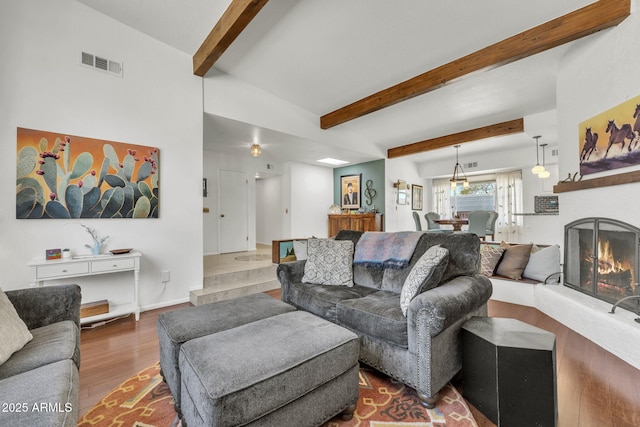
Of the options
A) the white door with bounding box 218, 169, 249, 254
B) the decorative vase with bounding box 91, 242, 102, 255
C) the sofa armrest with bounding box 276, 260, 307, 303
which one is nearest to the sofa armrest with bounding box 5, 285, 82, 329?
the decorative vase with bounding box 91, 242, 102, 255

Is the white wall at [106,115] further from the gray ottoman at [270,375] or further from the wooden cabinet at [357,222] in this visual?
the wooden cabinet at [357,222]

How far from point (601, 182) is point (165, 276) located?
15.3 feet

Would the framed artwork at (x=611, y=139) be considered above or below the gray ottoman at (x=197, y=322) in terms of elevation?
above

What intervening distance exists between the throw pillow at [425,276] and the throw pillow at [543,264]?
2.45 m

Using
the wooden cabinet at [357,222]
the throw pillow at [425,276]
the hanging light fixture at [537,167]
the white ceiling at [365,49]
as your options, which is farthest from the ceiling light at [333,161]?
the throw pillow at [425,276]

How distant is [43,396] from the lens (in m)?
0.92

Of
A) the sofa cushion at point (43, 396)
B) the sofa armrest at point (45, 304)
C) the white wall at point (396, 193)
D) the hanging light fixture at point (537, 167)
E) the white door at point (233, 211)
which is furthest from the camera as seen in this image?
the white wall at point (396, 193)

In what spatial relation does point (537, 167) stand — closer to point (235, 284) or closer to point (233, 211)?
point (235, 284)

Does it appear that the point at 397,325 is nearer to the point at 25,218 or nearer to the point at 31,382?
the point at 31,382

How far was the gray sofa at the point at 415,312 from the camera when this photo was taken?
1.51 metres

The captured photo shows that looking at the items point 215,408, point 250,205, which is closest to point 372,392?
point 215,408

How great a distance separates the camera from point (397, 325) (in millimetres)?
1637

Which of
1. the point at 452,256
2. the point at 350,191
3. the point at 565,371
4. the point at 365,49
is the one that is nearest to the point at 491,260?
the point at 565,371

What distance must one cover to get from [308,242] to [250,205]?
393 cm
